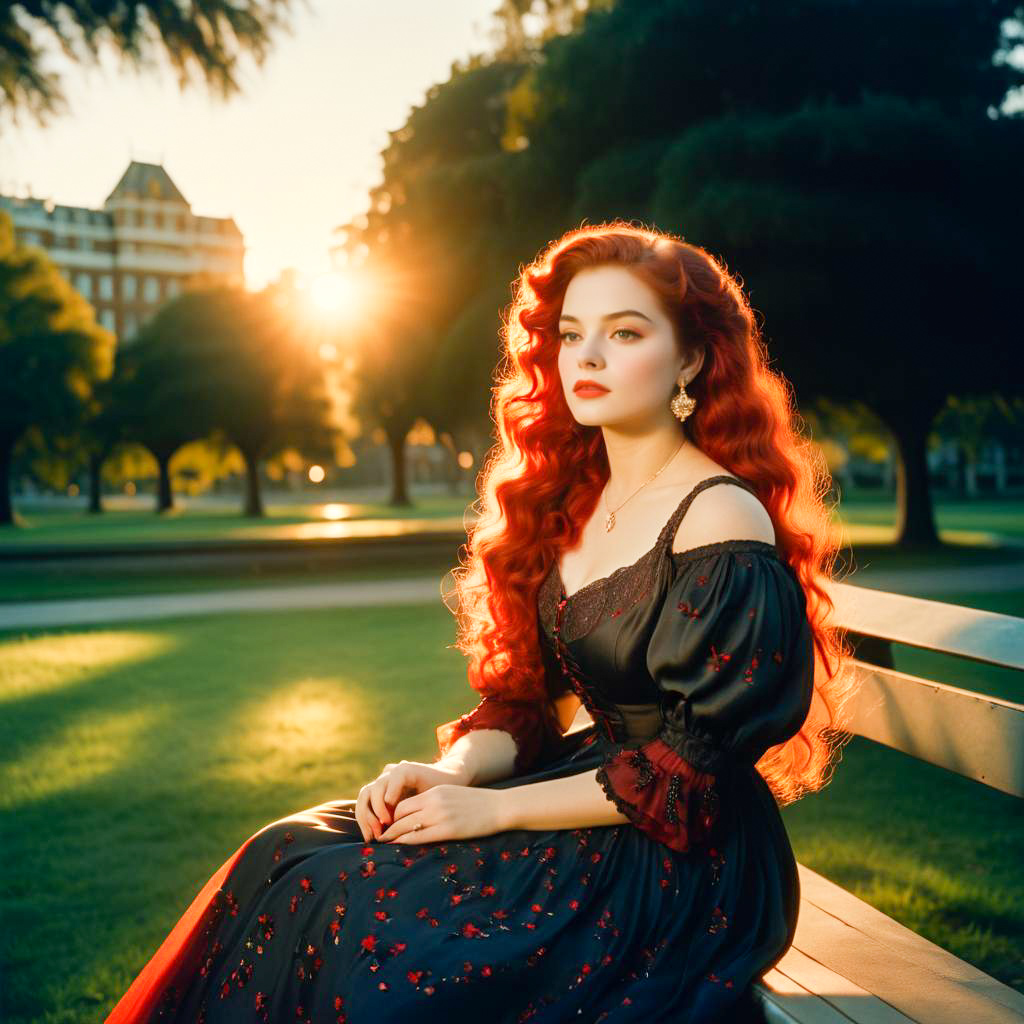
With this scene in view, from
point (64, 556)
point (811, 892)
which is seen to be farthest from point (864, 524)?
point (811, 892)

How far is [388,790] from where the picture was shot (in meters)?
2.17

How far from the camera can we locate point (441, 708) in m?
7.23

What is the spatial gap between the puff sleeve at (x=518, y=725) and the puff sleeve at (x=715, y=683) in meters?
0.52

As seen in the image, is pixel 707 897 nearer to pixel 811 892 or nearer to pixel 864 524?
pixel 811 892

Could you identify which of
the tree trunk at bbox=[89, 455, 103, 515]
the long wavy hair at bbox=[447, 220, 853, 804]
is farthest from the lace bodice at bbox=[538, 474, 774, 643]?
the tree trunk at bbox=[89, 455, 103, 515]

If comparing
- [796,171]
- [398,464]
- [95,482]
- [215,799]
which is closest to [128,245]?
[95,482]

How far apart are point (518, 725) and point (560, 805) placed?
49cm

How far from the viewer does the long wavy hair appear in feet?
7.59

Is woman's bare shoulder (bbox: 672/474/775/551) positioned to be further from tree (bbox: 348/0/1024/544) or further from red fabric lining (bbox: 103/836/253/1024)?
tree (bbox: 348/0/1024/544)

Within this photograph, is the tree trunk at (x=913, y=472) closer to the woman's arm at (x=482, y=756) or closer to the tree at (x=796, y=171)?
the tree at (x=796, y=171)

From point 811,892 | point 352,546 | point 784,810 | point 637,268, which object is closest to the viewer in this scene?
point 637,268

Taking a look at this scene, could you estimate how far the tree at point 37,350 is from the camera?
34.6 meters

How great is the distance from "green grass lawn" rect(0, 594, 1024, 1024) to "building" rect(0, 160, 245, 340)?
86.2 m

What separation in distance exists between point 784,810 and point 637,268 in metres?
3.48
